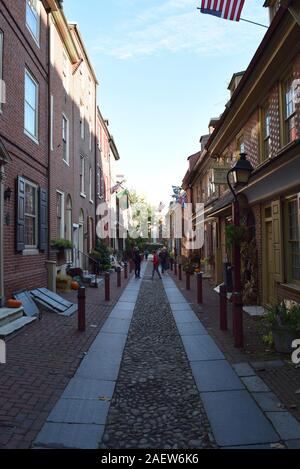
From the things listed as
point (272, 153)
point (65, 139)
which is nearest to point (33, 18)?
point (65, 139)

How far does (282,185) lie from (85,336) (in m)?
4.94

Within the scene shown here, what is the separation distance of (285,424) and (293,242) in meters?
5.76

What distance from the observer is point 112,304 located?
12.6m

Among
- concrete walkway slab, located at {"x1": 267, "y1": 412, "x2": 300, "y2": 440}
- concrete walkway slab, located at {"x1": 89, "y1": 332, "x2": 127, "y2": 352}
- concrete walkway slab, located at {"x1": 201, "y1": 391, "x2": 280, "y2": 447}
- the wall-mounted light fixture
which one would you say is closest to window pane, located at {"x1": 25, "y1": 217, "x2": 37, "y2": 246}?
the wall-mounted light fixture

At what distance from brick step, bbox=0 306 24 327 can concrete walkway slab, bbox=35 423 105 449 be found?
422 cm

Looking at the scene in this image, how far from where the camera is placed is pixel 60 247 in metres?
14.3

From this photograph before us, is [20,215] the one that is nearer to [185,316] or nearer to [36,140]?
[36,140]

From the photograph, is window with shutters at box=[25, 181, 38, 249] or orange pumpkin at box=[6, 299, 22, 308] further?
window with shutters at box=[25, 181, 38, 249]

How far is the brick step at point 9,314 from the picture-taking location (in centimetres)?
802

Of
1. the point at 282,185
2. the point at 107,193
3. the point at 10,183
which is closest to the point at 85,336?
the point at 10,183

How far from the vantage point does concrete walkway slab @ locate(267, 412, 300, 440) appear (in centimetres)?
389

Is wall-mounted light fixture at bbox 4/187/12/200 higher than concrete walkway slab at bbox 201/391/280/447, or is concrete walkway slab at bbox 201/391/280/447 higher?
wall-mounted light fixture at bbox 4/187/12/200

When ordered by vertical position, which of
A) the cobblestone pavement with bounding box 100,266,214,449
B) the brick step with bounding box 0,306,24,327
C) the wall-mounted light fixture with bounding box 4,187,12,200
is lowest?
the cobblestone pavement with bounding box 100,266,214,449

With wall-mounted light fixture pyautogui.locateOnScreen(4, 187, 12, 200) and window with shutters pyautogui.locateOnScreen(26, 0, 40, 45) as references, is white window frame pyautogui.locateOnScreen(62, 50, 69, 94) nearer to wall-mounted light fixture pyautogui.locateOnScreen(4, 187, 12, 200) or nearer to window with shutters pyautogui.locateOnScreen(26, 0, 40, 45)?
window with shutters pyautogui.locateOnScreen(26, 0, 40, 45)
